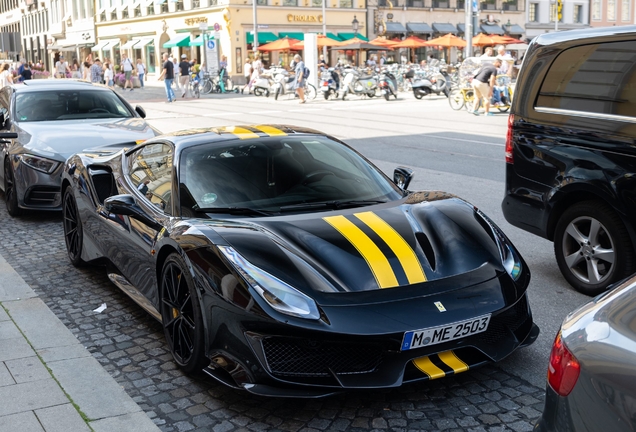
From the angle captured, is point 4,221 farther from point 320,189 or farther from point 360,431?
point 360,431

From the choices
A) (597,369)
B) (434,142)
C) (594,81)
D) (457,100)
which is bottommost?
(434,142)

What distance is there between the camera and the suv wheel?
5383 millimetres

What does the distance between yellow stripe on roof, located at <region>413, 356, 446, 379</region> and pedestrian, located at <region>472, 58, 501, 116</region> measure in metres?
18.9

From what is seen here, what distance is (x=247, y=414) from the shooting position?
3.92m

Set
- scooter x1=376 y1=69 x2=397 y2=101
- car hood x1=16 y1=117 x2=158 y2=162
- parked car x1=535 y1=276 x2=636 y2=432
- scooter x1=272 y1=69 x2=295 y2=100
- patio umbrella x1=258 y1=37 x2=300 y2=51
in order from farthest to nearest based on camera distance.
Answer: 1. patio umbrella x1=258 y1=37 x2=300 y2=51
2. scooter x1=272 y1=69 x2=295 y2=100
3. scooter x1=376 y1=69 x2=397 y2=101
4. car hood x1=16 y1=117 x2=158 y2=162
5. parked car x1=535 y1=276 x2=636 y2=432

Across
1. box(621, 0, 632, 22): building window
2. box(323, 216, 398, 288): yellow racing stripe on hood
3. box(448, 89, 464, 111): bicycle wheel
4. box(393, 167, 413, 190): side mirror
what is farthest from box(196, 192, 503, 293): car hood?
box(621, 0, 632, 22): building window

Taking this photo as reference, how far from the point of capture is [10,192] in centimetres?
930

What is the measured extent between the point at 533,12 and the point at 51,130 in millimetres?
66572

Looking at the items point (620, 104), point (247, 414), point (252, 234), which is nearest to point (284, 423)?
point (247, 414)

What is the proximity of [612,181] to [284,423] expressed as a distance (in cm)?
284

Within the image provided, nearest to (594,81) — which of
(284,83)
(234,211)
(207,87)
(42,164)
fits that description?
(234,211)

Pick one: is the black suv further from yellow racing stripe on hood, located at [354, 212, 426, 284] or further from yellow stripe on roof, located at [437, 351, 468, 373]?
yellow stripe on roof, located at [437, 351, 468, 373]

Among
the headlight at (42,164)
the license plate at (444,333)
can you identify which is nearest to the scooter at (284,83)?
the headlight at (42,164)

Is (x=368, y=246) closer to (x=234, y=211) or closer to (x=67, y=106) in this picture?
(x=234, y=211)
